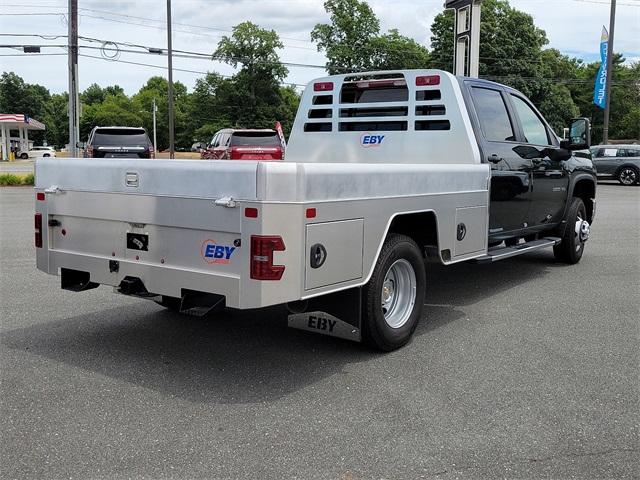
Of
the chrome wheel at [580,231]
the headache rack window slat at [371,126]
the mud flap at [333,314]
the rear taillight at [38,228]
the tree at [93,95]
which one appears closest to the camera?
the mud flap at [333,314]

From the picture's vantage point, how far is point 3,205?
53.6 feet

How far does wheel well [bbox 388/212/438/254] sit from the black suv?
16799mm

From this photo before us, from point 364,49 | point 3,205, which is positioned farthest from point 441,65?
point 3,205

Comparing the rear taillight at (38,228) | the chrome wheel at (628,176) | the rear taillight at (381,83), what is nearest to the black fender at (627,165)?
the chrome wheel at (628,176)

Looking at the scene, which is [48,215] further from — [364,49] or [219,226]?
[364,49]

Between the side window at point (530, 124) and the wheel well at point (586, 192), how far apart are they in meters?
1.30

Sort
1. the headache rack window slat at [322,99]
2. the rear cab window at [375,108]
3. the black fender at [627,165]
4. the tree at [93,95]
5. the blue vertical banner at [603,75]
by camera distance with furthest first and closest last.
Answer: the tree at [93,95], the blue vertical banner at [603,75], the black fender at [627,165], the headache rack window slat at [322,99], the rear cab window at [375,108]

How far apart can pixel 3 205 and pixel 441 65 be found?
48.6 metres

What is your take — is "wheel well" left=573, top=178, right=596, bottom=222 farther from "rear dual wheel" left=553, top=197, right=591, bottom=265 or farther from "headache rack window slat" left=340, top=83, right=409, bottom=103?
"headache rack window slat" left=340, top=83, right=409, bottom=103

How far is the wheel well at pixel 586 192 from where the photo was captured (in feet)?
29.5

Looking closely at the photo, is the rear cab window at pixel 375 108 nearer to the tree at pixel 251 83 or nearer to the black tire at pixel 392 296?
the black tire at pixel 392 296

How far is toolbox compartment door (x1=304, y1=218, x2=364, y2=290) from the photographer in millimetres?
4164

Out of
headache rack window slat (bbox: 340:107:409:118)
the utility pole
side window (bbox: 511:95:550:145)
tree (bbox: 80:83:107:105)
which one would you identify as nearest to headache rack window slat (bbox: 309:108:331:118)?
headache rack window slat (bbox: 340:107:409:118)

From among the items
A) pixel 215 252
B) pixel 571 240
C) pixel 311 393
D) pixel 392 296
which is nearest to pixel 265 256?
pixel 215 252
